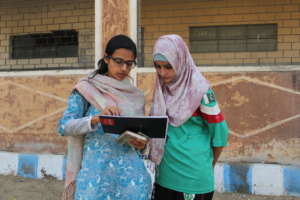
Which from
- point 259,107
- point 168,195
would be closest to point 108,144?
point 168,195

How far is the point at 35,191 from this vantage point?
14.1ft

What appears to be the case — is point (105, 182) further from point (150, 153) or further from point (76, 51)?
point (76, 51)

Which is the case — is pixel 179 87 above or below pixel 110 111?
above

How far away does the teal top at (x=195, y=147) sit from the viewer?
1.67m

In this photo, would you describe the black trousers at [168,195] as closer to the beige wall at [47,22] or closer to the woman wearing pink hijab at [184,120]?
the woman wearing pink hijab at [184,120]

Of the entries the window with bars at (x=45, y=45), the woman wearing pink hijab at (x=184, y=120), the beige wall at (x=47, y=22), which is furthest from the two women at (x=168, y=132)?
the window with bars at (x=45, y=45)

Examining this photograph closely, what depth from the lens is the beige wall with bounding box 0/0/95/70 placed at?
658 cm

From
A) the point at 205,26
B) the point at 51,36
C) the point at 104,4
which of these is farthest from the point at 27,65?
the point at 205,26

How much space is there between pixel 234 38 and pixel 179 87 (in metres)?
4.81

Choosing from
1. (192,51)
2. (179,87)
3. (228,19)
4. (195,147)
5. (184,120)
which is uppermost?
(228,19)

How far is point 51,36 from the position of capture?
22.7 feet

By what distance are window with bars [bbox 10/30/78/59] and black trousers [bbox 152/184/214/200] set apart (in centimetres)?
531

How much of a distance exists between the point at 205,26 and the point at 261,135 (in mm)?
2866

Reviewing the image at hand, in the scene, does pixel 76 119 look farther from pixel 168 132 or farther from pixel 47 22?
pixel 47 22
